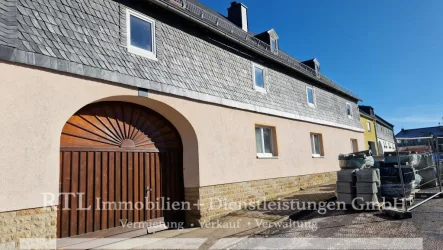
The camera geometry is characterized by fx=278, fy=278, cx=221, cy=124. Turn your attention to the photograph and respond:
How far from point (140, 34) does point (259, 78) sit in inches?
209

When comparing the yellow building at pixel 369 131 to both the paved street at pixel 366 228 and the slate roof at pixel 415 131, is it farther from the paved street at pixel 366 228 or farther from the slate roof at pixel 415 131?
the slate roof at pixel 415 131

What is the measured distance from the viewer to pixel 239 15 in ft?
48.8

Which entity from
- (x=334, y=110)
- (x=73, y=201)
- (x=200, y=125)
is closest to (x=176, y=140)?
(x=200, y=125)

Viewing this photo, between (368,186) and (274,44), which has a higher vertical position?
(274,44)

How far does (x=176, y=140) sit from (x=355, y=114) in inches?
620

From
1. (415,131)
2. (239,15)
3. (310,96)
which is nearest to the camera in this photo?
(310,96)

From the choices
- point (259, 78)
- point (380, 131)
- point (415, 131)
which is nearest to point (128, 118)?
point (259, 78)

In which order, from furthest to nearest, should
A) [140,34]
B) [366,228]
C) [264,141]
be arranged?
[264,141], [140,34], [366,228]

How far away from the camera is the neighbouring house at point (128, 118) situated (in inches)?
182

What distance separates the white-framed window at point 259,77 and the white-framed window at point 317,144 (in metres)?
4.38

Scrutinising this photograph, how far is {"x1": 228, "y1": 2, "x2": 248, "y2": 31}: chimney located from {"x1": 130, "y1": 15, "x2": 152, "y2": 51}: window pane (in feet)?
28.0

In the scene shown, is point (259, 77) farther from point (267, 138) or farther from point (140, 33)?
point (140, 33)

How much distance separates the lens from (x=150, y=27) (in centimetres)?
722

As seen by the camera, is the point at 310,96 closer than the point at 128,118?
No
